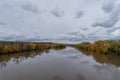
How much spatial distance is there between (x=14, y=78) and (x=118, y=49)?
3148cm

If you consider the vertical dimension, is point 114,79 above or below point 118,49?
below

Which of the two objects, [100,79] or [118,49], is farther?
[118,49]

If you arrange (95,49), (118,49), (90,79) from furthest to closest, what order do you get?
(95,49) → (118,49) → (90,79)

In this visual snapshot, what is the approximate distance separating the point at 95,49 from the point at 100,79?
4247cm

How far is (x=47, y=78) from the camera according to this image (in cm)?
1716

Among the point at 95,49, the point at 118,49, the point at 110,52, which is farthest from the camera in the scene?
the point at 95,49

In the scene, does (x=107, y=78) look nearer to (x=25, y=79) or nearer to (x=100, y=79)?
(x=100, y=79)

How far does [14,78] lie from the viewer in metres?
17.5

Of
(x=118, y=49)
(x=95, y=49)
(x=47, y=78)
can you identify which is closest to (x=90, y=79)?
(x=47, y=78)

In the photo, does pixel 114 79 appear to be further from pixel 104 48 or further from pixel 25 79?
pixel 104 48

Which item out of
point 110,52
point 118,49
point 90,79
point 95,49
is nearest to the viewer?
point 90,79

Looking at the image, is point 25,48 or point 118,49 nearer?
point 118,49

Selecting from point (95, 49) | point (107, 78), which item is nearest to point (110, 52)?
point (95, 49)

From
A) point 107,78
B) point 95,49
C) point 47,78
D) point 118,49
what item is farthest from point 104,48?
point 47,78
